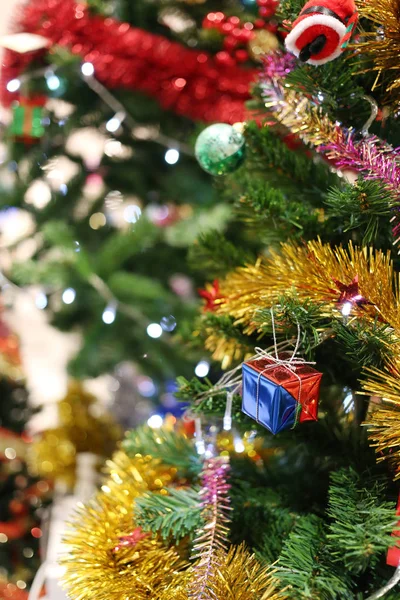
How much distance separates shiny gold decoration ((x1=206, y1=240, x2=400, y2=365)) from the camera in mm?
316

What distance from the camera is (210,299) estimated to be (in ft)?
1.46

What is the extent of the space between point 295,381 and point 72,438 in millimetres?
579

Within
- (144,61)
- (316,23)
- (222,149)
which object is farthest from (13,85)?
(316,23)

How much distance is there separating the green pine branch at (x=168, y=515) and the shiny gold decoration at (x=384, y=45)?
0.32 m

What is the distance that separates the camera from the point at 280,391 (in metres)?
0.28

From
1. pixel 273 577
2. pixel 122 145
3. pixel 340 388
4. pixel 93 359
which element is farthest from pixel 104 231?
pixel 273 577

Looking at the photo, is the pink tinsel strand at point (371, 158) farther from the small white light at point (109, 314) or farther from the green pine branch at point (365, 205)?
the small white light at point (109, 314)

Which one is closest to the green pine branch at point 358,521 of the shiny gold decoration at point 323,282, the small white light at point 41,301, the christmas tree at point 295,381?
the christmas tree at point 295,381

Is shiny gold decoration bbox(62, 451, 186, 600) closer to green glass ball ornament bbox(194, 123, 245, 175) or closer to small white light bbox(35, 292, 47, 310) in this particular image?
green glass ball ornament bbox(194, 123, 245, 175)

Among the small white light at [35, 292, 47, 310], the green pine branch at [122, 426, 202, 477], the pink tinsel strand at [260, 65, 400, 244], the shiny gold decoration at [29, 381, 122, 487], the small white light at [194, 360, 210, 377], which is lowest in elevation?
the shiny gold decoration at [29, 381, 122, 487]

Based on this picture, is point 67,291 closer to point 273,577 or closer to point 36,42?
point 36,42

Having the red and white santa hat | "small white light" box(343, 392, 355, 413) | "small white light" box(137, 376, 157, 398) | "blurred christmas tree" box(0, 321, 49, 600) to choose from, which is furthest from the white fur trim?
"small white light" box(137, 376, 157, 398)

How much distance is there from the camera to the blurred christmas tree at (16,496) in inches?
23.2

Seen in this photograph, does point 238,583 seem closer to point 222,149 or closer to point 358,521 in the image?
point 358,521
